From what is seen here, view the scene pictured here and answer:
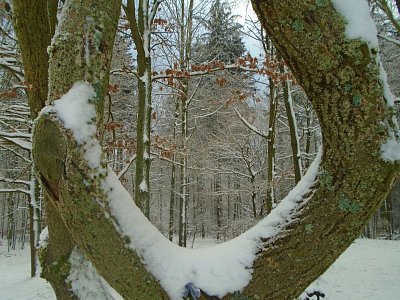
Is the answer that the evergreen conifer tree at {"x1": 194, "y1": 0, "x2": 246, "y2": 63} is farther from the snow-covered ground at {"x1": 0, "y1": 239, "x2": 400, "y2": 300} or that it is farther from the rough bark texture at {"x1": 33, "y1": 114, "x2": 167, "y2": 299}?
the rough bark texture at {"x1": 33, "y1": 114, "x2": 167, "y2": 299}

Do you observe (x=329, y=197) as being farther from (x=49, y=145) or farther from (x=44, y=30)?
(x=44, y=30)

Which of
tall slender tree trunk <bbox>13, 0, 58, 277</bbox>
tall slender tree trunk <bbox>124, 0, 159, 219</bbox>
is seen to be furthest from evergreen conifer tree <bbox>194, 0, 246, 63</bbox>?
tall slender tree trunk <bbox>13, 0, 58, 277</bbox>

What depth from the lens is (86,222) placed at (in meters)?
1.16

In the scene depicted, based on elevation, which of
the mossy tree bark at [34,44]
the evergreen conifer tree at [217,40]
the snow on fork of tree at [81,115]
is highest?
the evergreen conifer tree at [217,40]

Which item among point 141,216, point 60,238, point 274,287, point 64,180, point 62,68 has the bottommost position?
point 60,238

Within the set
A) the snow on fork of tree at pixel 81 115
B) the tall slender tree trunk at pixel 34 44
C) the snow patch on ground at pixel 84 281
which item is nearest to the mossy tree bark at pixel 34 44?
the tall slender tree trunk at pixel 34 44

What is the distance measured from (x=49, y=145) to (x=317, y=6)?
100cm

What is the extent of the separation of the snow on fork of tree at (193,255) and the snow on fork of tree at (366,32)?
226mm

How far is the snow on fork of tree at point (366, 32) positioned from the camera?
1052 millimetres

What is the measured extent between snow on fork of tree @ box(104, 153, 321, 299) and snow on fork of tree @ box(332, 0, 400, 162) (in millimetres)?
226

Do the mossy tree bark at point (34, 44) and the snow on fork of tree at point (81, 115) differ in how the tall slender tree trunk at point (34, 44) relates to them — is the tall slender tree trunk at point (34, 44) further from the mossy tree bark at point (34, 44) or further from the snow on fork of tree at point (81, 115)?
the snow on fork of tree at point (81, 115)

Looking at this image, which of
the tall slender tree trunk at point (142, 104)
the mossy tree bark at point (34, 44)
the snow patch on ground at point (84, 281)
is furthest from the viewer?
the tall slender tree trunk at point (142, 104)

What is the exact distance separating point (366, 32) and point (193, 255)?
0.95 m

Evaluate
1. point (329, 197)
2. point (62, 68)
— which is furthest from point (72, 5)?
point (329, 197)
